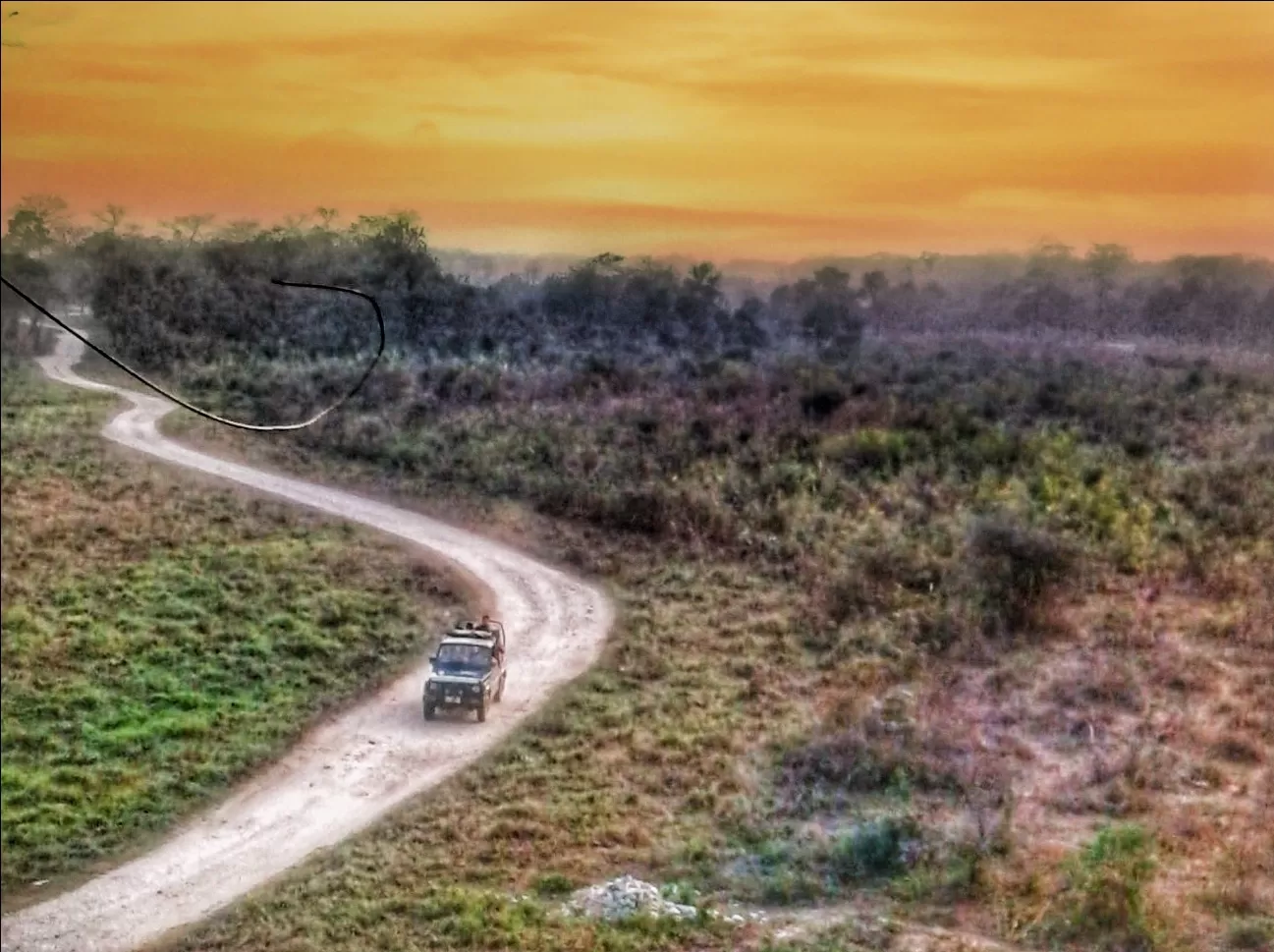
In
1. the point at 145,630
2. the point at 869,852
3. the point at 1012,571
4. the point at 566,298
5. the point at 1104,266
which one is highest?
the point at 1104,266

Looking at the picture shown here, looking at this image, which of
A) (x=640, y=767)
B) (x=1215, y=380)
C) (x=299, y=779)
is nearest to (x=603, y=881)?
(x=640, y=767)

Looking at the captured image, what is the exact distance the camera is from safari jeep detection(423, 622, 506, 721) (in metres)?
4.02

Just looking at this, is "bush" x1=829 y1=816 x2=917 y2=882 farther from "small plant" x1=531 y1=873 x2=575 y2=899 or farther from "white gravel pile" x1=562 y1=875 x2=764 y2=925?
"small plant" x1=531 y1=873 x2=575 y2=899

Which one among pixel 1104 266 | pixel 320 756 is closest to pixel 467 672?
pixel 320 756

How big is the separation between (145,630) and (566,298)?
7.35 feet

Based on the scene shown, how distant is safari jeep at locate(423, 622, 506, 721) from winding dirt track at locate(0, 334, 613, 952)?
6 centimetres

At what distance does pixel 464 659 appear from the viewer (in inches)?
165

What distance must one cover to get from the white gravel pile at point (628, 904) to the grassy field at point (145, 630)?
1.02 meters

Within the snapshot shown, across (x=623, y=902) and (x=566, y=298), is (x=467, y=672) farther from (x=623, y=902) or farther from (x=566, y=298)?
(x=566, y=298)

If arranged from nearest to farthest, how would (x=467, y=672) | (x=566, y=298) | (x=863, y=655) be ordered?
(x=467, y=672) < (x=863, y=655) < (x=566, y=298)

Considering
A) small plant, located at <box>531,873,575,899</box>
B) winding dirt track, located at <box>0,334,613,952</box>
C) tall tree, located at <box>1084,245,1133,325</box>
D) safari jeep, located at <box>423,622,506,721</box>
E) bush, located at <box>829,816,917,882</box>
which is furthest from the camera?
tall tree, located at <box>1084,245,1133,325</box>

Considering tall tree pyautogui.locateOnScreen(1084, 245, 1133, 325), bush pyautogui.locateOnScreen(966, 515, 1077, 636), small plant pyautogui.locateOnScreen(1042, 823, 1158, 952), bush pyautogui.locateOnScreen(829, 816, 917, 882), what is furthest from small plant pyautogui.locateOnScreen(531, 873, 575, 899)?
tall tree pyautogui.locateOnScreen(1084, 245, 1133, 325)

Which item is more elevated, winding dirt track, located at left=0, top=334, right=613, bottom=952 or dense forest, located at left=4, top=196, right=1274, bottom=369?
dense forest, located at left=4, top=196, right=1274, bottom=369

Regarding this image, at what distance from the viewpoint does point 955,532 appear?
17.0 feet
